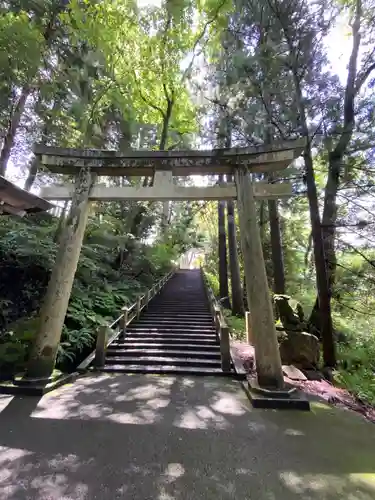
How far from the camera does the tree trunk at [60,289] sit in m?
4.28

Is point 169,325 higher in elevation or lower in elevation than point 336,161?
lower

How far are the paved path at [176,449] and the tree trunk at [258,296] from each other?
23.3 inches

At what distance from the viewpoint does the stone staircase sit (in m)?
5.57

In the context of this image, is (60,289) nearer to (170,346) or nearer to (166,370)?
(166,370)

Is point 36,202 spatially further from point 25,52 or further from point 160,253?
point 160,253

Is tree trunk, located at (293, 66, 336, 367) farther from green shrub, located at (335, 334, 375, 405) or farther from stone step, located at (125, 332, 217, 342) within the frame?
stone step, located at (125, 332, 217, 342)

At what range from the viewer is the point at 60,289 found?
4.48 metres

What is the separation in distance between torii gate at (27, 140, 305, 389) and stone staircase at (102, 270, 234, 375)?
1.87 m

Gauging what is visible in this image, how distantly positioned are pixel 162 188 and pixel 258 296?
2589mm

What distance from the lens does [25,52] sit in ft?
19.9

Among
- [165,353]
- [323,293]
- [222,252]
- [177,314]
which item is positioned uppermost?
[222,252]

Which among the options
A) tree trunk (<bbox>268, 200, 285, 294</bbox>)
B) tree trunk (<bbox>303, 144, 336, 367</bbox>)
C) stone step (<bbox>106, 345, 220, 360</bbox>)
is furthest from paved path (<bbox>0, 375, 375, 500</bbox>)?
tree trunk (<bbox>268, 200, 285, 294</bbox>)

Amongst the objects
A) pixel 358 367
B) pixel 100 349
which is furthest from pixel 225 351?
pixel 358 367

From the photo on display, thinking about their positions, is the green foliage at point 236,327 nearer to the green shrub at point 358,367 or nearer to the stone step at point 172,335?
the stone step at point 172,335
